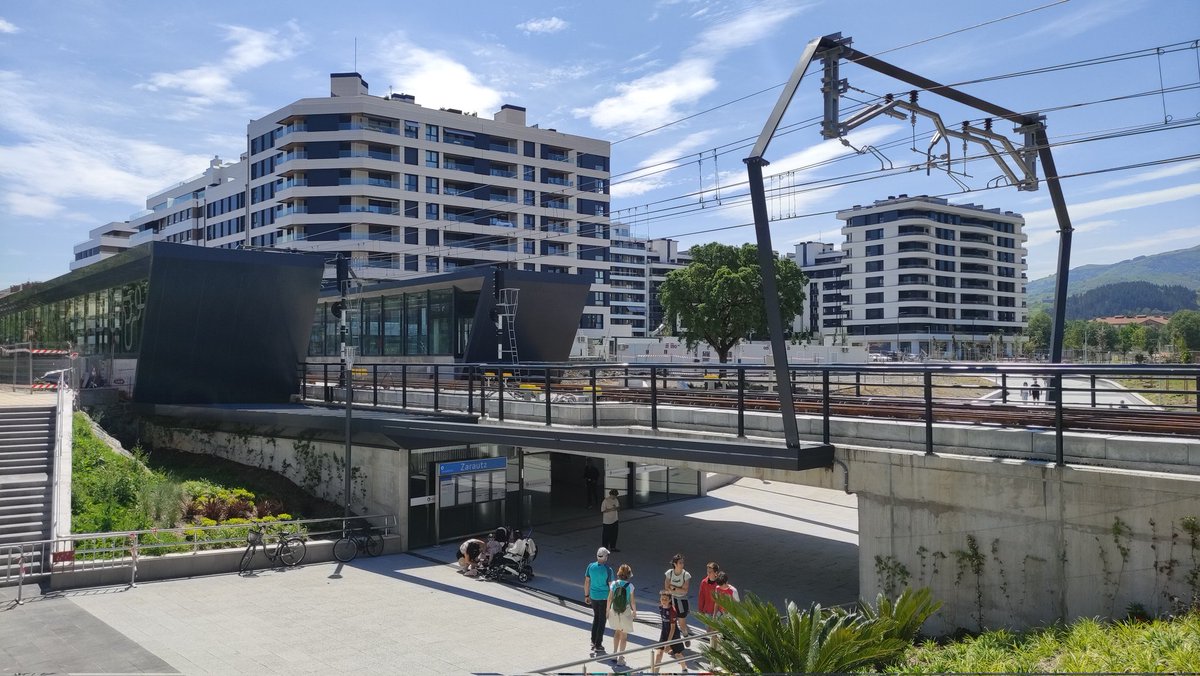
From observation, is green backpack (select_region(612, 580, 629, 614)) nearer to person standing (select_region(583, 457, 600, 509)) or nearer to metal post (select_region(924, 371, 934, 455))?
metal post (select_region(924, 371, 934, 455))

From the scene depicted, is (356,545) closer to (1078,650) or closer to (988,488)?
(988,488)

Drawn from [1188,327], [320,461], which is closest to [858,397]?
[320,461]

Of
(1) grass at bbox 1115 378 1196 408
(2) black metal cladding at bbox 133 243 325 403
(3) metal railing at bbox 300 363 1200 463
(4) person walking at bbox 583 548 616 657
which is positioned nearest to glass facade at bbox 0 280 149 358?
(2) black metal cladding at bbox 133 243 325 403

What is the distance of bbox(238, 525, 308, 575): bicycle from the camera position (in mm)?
16016

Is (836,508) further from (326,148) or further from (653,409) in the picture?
(326,148)

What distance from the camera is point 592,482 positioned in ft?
76.6

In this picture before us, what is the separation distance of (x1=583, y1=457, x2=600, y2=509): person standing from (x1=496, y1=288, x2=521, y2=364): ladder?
542cm

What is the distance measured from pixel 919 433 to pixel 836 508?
1353cm

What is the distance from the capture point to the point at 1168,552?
846 centimetres

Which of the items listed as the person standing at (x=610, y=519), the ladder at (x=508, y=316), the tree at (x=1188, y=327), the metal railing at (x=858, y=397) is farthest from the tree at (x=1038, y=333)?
the person standing at (x=610, y=519)

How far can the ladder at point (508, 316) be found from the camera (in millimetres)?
27359

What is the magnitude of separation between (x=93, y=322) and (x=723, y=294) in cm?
3009

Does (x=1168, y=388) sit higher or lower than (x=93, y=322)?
lower

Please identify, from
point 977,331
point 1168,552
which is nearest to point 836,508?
point 1168,552
